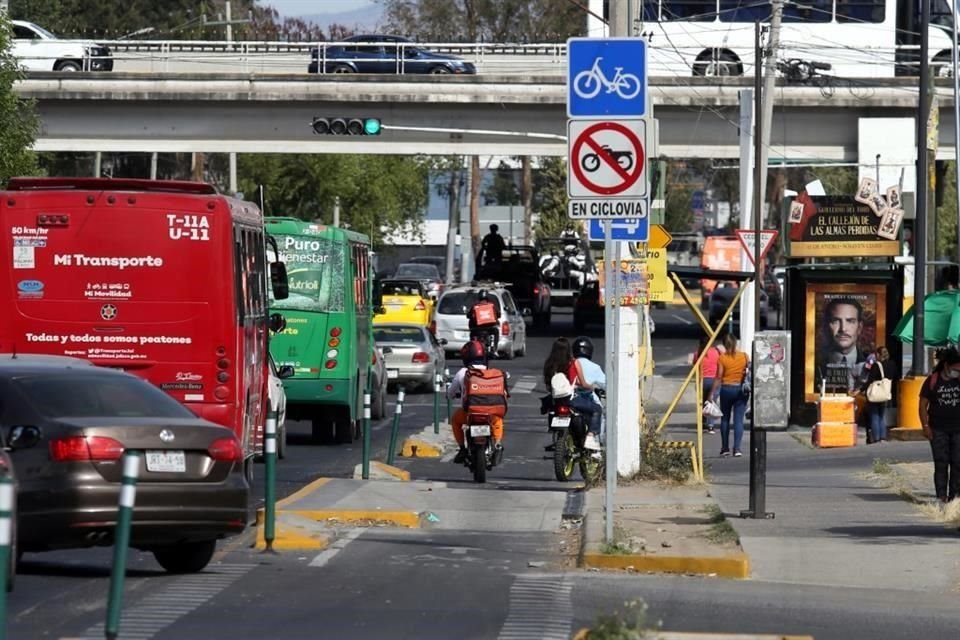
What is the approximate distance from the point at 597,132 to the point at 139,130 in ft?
117

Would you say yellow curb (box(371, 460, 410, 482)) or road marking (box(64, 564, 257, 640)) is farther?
yellow curb (box(371, 460, 410, 482))

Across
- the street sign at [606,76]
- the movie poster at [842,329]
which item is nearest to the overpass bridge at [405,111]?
the movie poster at [842,329]

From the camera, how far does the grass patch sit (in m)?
15.1

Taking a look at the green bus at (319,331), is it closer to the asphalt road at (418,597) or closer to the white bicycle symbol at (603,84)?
the asphalt road at (418,597)

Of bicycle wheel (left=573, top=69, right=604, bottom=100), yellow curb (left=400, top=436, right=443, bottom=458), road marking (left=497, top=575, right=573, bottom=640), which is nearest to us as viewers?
road marking (left=497, top=575, right=573, bottom=640)

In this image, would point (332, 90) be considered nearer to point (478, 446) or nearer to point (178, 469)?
point (478, 446)

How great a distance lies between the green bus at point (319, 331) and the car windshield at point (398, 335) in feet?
32.6

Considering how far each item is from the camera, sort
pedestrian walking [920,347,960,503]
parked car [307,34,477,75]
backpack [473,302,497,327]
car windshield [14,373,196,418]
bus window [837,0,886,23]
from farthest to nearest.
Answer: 1. bus window [837,0,886,23]
2. parked car [307,34,477,75]
3. backpack [473,302,497,327]
4. pedestrian walking [920,347,960,503]
5. car windshield [14,373,196,418]

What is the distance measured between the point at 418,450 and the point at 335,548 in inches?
440

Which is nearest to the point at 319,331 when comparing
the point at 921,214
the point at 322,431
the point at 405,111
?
the point at 322,431

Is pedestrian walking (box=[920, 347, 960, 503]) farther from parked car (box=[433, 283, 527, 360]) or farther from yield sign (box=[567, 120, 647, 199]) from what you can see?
parked car (box=[433, 283, 527, 360])

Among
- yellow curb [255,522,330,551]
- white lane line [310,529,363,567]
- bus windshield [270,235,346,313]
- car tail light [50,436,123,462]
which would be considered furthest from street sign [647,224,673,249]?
car tail light [50,436,123,462]

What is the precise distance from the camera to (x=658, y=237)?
81.4 feet

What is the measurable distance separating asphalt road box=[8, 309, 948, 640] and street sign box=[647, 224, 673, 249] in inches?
358
